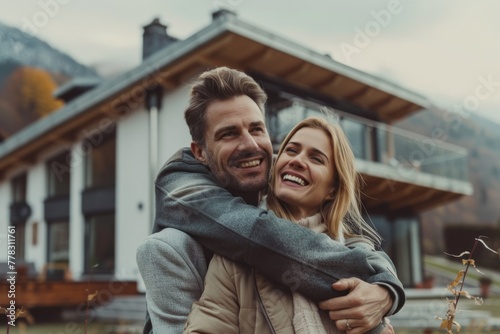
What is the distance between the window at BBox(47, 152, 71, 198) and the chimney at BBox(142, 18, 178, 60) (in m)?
3.61

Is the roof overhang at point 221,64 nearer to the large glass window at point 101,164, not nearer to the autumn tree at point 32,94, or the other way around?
the large glass window at point 101,164

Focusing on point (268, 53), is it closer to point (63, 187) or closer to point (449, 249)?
point (63, 187)

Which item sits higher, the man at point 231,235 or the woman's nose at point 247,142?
the woman's nose at point 247,142

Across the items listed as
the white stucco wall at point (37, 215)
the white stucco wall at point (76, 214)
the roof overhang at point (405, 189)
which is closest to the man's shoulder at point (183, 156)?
the roof overhang at point (405, 189)

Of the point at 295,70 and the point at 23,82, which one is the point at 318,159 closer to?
the point at 295,70

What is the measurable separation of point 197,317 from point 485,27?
5.09 metres

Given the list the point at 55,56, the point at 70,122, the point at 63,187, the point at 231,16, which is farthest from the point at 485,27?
the point at 55,56

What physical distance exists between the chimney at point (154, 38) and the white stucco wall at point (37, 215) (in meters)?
4.76

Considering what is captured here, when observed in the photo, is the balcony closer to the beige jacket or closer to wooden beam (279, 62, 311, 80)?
wooden beam (279, 62, 311, 80)

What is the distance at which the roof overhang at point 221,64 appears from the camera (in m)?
12.0

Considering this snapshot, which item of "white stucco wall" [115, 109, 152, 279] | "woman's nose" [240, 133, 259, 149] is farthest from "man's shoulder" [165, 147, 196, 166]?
"white stucco wall" [115, 109, 152, 279]

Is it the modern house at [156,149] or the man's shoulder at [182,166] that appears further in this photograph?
the modern house at [156,149]

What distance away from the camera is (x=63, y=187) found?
57.6 ft

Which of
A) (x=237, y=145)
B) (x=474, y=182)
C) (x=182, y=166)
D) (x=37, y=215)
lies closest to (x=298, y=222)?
(x=237, y=145)
